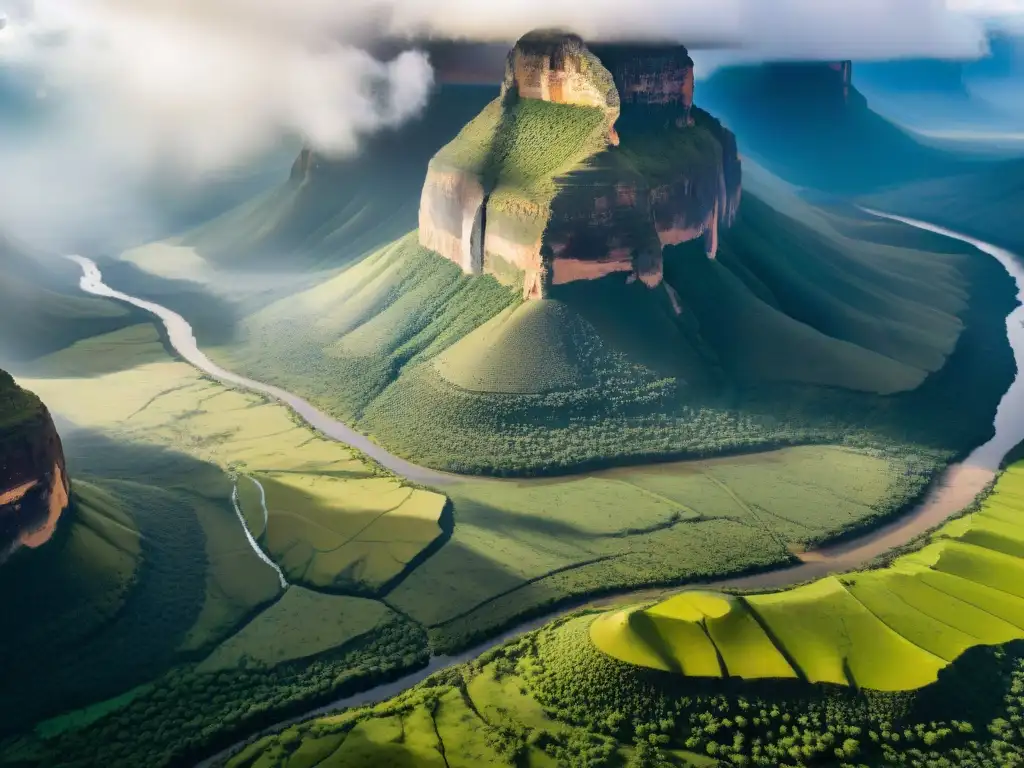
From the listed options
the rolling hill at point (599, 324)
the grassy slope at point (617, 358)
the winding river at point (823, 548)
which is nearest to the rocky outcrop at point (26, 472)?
the winding river at point (823, 548)

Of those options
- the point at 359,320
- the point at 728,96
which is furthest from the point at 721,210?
the point at 728,96

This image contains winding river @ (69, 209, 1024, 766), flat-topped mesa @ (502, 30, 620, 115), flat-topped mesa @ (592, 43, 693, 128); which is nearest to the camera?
winding river @ (69, 209, 1024, 766)

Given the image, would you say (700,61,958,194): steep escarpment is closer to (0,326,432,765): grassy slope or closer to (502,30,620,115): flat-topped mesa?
(502,30,620,115): flat-topped mesa

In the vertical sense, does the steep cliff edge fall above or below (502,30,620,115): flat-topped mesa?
below

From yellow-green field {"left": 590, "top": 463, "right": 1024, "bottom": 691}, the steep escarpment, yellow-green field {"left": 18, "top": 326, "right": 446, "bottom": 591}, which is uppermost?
the steep escarpment

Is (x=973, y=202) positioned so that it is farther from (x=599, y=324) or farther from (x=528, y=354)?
(x=528, y=354)

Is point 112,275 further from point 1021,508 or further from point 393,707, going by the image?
point 1021,508

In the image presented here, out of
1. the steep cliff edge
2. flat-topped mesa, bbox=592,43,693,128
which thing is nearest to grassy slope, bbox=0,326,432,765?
the steep cliff edge

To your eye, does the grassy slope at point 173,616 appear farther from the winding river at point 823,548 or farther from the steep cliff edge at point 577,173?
the steep cliff edge at point 577,173
